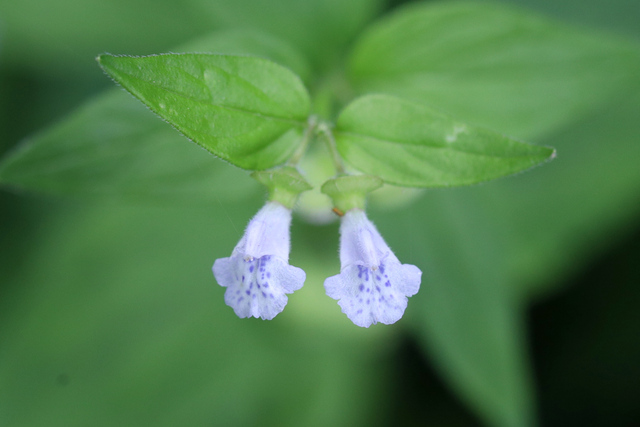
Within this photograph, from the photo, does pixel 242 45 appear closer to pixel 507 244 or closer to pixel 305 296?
pixel 305 296

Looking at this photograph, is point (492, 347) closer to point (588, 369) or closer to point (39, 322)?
point (588, 369)

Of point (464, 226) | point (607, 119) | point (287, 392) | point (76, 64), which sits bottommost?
point (287, 392)

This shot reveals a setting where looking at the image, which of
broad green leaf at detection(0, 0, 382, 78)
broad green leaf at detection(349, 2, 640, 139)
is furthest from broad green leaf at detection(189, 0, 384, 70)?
broad green leaf at detection(0, 0, 382, 78)

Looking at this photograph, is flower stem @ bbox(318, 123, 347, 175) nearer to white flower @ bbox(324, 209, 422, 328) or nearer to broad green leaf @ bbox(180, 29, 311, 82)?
white flower @ bbox(324, 209, 422, 328)

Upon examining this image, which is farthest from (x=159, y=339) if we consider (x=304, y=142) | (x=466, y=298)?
(x=304, y=142)

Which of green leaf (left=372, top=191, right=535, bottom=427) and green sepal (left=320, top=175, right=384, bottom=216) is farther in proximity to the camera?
green leaf (left=372, top=191, right=535, bottom=427)


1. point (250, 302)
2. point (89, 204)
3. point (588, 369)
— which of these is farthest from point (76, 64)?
point (588, 369)

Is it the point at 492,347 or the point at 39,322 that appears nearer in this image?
the point at 492,347
